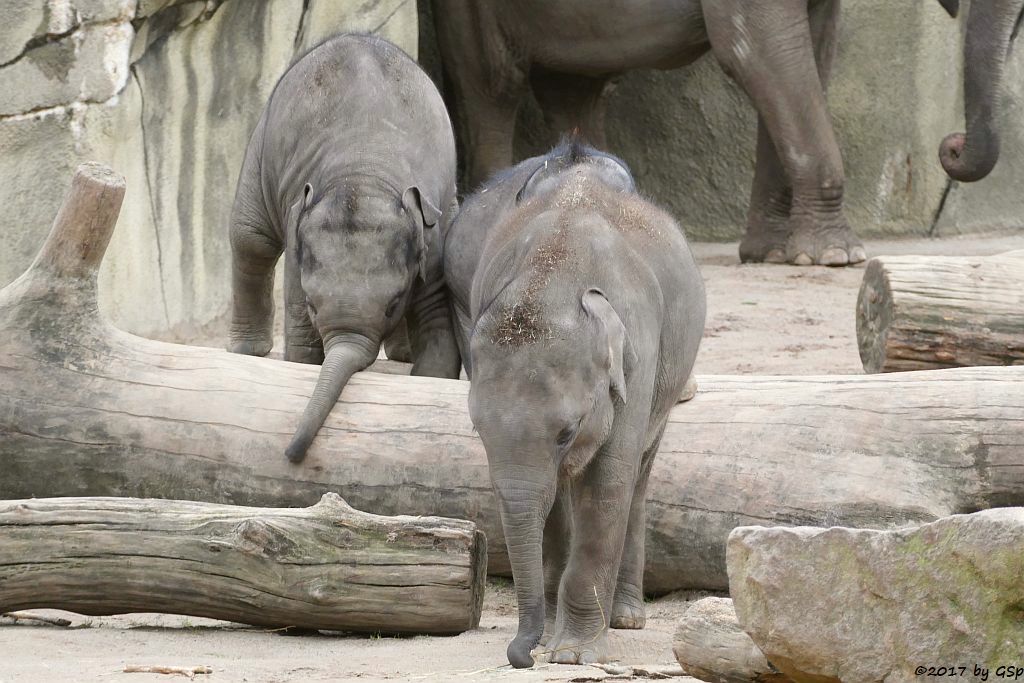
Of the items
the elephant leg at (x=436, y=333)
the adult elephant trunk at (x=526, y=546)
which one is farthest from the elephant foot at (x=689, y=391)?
the adult elephant trunk at (x=526, y=546)

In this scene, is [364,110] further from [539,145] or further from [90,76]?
[539,145]

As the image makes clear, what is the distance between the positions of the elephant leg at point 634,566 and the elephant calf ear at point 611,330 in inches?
25.2

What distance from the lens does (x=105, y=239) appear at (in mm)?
4703

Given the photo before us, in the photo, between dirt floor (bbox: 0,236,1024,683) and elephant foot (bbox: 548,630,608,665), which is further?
elephant foot (bbox: 548,630,608,665)

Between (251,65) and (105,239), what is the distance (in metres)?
3.35

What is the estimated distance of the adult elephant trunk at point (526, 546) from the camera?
3.36 metres

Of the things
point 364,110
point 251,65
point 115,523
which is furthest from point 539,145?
point 115,523

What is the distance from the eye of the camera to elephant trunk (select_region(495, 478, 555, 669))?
132 inches

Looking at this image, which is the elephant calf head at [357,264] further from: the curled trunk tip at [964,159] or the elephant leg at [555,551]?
the curled trunk tip at [964,159]

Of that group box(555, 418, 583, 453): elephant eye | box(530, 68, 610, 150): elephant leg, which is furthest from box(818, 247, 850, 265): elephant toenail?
box(555, 418, 583, 453): elephant eye

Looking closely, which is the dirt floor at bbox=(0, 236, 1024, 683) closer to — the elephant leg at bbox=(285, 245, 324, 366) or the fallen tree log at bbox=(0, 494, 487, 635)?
the fallen tree log at bbox=(0, 494, 487, 635)

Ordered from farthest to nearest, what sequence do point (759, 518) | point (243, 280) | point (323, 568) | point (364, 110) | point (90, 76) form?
point (90, 76) → point (243, 280) → point (364, 110) → point (759, 518) → point (323, 568)

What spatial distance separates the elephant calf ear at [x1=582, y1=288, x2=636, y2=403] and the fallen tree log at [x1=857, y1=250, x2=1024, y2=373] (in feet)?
6.61

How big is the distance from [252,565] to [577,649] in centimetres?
77
